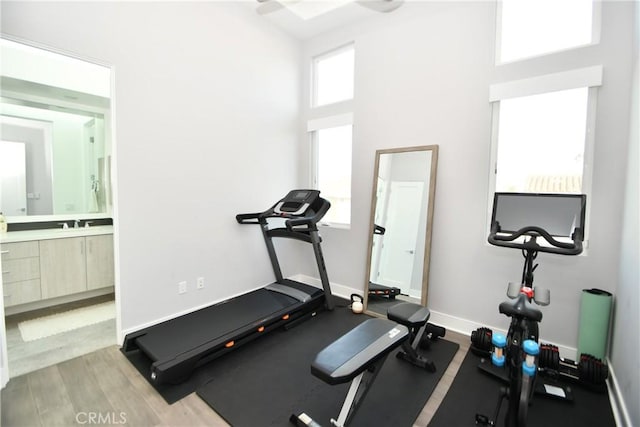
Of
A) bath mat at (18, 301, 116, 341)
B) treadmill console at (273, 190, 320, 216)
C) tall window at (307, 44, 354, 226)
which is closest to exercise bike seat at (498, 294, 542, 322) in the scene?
treadmill console at (273, 190, 320, 216)

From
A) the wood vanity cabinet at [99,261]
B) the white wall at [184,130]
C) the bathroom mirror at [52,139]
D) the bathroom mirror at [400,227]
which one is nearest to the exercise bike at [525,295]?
the bathroom mirror at [400,227]

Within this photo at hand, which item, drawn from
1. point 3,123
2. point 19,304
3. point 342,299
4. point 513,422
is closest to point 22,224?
point 19,304

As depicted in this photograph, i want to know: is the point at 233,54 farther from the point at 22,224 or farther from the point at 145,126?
the point at 22,224

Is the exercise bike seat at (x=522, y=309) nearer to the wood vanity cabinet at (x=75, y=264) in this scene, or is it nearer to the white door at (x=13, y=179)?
the wood vanity cabinet at (x=75, y=264)

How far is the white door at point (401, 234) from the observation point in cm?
320

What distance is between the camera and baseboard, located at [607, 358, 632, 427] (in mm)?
1713

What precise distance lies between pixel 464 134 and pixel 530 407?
2.28 meters

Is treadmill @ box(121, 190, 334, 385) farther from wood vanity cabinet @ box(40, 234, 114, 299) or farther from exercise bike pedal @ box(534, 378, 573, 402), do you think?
exercise bike pedal @ box(534, 378, 573, 402)

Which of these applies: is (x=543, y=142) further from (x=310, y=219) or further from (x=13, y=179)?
(x=13, y=179)

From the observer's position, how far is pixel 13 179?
11.0ft

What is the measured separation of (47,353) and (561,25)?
5.17 m

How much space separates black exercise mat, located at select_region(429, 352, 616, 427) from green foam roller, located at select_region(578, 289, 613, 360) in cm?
33

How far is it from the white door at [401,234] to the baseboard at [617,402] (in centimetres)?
163

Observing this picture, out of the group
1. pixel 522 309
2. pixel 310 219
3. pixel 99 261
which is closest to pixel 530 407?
pixel 522 309
